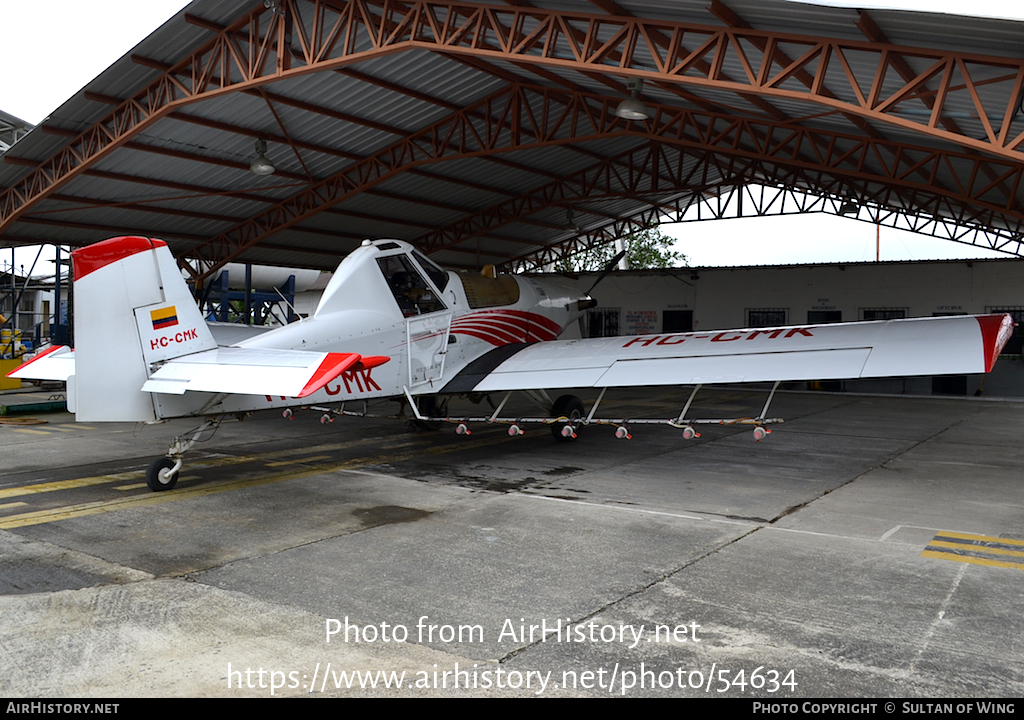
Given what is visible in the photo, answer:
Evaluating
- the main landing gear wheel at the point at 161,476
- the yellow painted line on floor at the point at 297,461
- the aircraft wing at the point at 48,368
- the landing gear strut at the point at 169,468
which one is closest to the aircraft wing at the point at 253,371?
the landing gear strut at the point at 169,468

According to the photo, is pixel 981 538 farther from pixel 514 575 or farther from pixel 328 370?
pixel 328 370

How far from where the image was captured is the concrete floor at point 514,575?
12.9 feet

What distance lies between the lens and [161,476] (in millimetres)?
8578

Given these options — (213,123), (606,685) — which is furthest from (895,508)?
(213,123)

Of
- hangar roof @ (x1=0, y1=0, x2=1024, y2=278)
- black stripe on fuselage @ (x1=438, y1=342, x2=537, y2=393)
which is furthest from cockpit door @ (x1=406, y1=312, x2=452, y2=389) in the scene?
hangar roof @ (x1=0, y1=0, x2=1024, y2=278)

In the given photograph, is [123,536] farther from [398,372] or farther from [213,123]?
[213,123]

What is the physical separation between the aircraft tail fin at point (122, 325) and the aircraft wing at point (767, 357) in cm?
443

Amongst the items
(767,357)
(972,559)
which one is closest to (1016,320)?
(767,357)

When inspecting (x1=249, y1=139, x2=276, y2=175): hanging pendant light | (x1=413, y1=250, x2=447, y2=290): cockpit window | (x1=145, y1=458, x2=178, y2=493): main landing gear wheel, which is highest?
(x1=249, y1=139, x2=276, y2=175): hanging pendant light

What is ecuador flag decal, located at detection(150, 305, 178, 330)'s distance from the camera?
8.06 meters

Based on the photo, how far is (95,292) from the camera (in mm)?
7742

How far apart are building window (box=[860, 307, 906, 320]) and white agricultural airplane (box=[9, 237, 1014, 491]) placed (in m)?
17.7

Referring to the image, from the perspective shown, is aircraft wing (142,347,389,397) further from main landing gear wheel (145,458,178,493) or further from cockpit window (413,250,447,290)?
cockpit window (413,250,447,290)

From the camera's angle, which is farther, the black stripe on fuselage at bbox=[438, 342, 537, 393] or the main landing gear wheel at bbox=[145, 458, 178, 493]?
the black stripe on fuselage at bbox=[438, 342, 537, 393]
